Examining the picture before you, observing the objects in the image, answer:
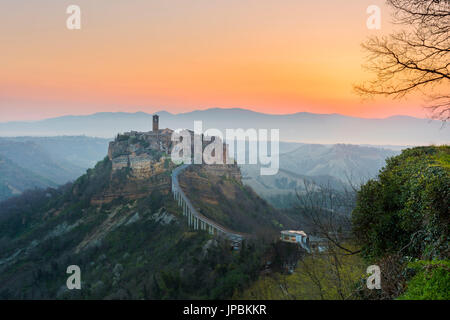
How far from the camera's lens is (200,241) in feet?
96.4

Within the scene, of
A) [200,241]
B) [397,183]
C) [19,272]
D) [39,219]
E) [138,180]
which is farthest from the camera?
[39,219]

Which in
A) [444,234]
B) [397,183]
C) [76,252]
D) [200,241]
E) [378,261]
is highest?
[397,183]

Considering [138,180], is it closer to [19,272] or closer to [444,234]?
[19,272]

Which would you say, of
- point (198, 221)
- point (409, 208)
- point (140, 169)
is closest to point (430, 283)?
point (409, 208)

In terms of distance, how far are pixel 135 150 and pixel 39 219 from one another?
107ft

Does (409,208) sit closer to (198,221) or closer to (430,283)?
(430,283)

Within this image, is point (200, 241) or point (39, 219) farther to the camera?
point (39, 219)

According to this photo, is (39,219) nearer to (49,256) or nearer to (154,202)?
(49,256)

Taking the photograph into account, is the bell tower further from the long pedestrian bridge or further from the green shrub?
the green shrub

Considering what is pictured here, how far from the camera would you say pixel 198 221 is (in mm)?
35156
